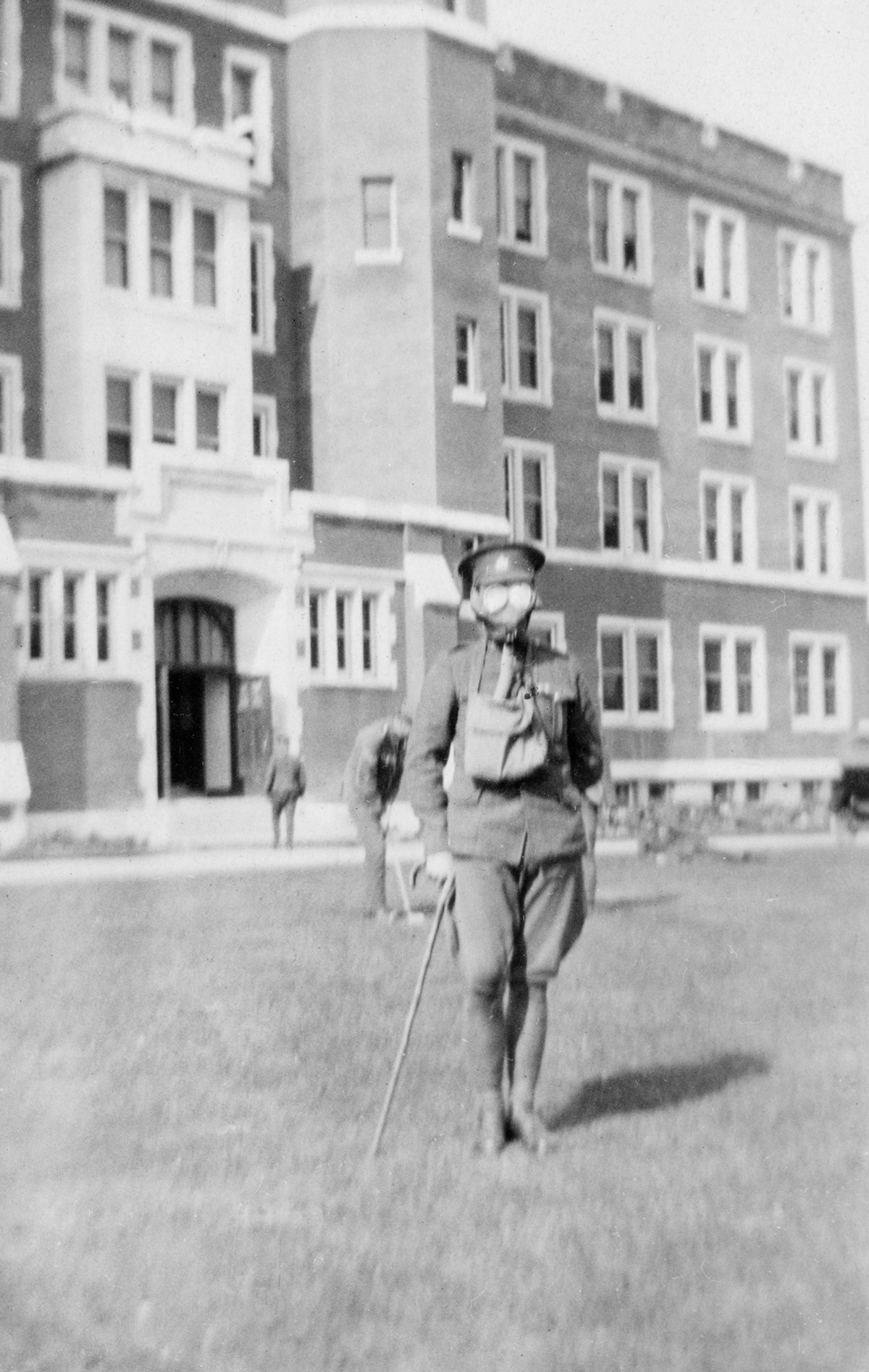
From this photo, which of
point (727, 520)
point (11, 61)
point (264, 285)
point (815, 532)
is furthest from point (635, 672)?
point (11, 61)

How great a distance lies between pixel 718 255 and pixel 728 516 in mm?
6178

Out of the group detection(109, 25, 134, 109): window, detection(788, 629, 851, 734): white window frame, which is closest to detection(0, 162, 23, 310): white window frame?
detection(109, 25, 134, 109): window

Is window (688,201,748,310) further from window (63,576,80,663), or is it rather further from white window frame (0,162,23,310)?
window (63,576,80,663)

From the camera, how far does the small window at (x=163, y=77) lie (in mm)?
31750

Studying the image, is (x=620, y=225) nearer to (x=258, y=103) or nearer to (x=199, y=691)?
(x=258, y=103)

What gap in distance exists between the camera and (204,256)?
30.2 meters

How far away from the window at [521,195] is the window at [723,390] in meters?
5.63

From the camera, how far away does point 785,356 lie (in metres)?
42.8

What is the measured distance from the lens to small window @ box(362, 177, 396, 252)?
32688 millimetres

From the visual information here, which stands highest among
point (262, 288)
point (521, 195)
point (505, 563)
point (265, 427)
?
point (521, 195)

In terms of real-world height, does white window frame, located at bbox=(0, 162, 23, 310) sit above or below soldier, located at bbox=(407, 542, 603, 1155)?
above

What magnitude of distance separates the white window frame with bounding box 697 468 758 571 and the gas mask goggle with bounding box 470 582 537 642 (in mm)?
34590

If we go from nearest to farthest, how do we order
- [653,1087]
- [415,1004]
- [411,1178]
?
[411,1178] → [415,1004] → [653,1087]

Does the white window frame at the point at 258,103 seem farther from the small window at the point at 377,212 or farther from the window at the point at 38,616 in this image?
the window at the point at 38,616
